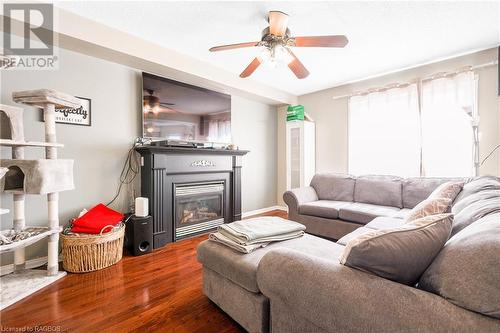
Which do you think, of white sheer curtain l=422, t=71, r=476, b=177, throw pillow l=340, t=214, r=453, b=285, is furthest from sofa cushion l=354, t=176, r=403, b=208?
throw pillow l=340, t=214, r=453, b=285

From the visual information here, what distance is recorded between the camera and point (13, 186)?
186 cm

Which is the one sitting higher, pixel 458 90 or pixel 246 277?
pixel 458 90

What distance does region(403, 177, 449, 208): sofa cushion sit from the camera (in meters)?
2.60

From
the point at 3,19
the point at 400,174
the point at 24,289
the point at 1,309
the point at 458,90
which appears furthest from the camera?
the point at 400,174

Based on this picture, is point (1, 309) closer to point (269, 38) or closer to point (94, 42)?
point (94, 42)

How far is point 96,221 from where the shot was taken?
82.7 inches

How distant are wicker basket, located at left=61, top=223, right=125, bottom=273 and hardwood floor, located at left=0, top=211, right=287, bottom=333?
71 millimetres

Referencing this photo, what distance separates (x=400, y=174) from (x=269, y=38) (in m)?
2.77

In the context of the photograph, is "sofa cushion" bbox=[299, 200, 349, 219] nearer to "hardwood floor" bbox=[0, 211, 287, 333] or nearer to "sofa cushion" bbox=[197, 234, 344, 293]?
"sofa cushion" bbox=[197, 234, 344, 293]

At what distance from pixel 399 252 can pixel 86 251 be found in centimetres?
236

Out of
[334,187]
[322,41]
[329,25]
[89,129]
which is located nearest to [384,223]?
[334,187]

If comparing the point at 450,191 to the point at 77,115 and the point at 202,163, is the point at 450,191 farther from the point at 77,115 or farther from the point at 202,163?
the point at 77,115

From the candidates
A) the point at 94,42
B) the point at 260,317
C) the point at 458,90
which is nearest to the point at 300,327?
the point at 260,317

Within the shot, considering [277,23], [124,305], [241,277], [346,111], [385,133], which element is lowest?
[124,305]
